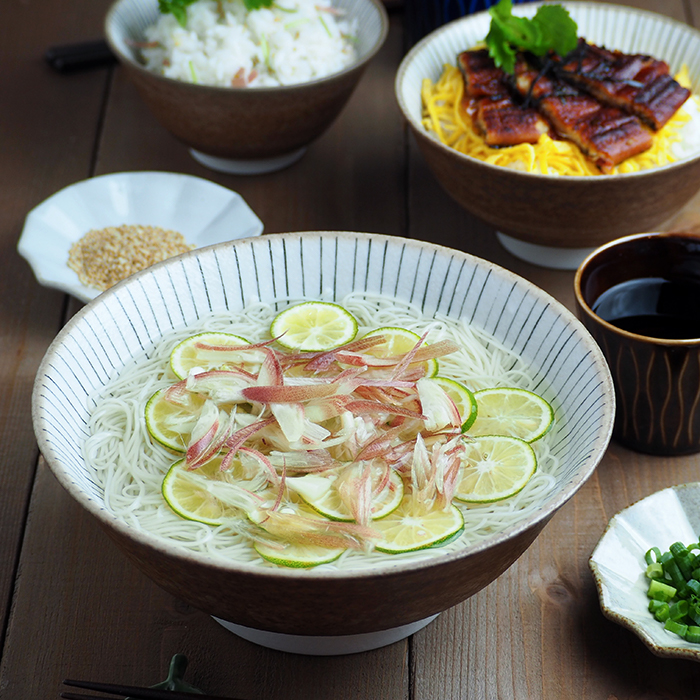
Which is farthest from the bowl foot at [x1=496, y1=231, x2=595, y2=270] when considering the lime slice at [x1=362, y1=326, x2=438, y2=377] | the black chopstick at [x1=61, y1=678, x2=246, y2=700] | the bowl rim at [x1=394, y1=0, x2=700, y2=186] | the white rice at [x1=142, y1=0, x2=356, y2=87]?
the black chopstick at [x1=61, y1=678, x2=246, y2=700]

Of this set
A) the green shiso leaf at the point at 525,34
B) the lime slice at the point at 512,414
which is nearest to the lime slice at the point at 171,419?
the lime slice at the point at 512,414

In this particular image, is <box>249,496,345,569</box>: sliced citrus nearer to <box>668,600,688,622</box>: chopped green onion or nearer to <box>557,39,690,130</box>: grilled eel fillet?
<box>668,600,688,622</box>: chopped green onion

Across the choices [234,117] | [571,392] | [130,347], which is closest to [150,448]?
[130,347]

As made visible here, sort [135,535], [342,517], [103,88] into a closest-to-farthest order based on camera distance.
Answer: [135,535]
[342,517]
[103,88]

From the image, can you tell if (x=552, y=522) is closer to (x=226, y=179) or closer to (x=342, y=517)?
(x=342, y=517)

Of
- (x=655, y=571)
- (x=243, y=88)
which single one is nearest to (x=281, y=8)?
(x=243, y=88)

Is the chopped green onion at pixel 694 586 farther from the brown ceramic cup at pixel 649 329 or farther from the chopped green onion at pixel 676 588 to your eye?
the brown ceramic cup at pixel 649 329
